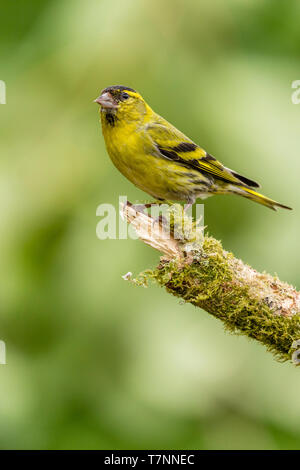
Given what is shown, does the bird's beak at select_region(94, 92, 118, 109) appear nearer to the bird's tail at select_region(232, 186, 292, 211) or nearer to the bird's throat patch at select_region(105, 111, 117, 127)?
the bird's throat patch at select_region(105, 111, 117, 127)

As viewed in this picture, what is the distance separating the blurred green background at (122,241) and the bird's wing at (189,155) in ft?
0.71

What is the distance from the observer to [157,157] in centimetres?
430

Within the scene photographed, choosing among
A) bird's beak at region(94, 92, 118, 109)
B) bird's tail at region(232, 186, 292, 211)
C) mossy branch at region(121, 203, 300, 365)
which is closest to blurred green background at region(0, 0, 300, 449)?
bird's tail at region(232, 186, 292, 211)

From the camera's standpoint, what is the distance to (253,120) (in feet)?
14.8

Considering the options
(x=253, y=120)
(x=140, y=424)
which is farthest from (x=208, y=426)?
(x=253, y=120)

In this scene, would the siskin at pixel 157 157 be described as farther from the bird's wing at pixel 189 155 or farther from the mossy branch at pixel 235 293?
the mossy branch at pixel 235 293

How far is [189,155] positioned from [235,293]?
1.38 m

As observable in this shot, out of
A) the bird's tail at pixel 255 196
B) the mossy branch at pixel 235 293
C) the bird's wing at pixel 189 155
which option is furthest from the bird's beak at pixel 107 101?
the mossy branch at pixel 235 293

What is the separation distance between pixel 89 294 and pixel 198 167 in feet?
3.55

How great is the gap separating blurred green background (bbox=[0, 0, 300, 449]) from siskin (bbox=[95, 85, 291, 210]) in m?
0.22

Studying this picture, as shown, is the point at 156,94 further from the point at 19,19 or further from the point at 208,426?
the point at 208,426

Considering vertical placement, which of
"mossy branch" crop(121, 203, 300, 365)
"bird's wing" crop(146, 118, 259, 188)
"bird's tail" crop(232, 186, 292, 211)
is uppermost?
"bird's wing" crop(146, 118, 259, 188)

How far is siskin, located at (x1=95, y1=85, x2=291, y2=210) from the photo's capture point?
424 centimetres

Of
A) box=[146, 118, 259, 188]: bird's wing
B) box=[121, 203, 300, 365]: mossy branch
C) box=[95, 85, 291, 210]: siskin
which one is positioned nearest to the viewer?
box=[121, 203, 300, 365]: mossy branch
